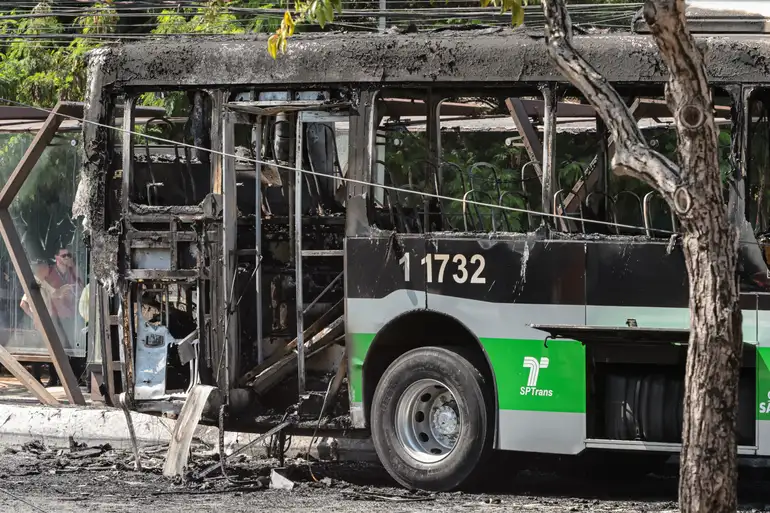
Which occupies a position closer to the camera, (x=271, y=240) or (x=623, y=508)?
(x=623, y=508)

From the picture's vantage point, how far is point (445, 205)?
9.88m

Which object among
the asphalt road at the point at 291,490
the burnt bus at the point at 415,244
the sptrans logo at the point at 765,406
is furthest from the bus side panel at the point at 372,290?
the sptrans logo at the point at 765,406

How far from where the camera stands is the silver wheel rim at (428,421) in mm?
9914

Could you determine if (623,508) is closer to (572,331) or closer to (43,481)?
(572,331)

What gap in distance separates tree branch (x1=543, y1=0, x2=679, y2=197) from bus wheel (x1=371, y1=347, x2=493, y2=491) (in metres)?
3.24

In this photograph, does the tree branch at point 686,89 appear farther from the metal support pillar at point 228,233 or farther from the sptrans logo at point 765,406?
the metal support pillar at point 228,233

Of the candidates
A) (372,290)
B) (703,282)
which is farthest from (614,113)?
(372,290)

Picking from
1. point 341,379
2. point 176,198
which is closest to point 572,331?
point 341,379

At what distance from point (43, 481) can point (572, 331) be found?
410 centimetres

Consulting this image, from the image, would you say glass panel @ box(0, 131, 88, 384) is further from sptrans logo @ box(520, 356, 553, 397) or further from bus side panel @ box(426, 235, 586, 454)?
sptrans logo @ box(520, 356, 553, 397)

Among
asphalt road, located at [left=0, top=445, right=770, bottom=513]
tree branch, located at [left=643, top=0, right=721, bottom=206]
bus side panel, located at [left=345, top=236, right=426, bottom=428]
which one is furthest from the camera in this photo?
bus side panel, located at [left=345, top=236, right=426, bottom=428]

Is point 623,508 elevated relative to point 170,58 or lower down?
lower down

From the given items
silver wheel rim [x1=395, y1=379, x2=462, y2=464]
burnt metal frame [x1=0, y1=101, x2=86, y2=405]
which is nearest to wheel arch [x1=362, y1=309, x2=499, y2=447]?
silver wheel rim [x1=395, y1=379, x2=462, y2=464]

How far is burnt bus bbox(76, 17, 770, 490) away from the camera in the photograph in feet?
30.2
